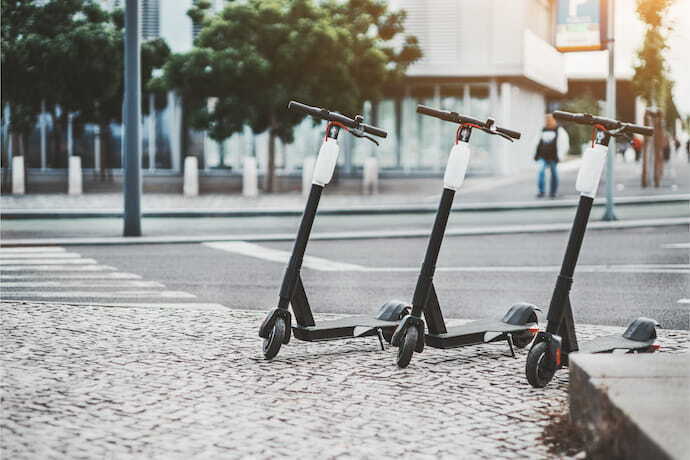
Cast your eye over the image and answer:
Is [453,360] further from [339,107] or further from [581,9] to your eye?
[339,107]

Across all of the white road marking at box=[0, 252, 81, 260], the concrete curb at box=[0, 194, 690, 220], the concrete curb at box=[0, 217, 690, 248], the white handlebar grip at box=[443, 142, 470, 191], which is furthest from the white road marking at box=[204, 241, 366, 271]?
the white handlebar grip at box=[443, 142, 470, 191]

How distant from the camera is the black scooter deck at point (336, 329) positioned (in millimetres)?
6848

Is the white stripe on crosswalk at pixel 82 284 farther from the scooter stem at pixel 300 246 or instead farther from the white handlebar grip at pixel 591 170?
the white handlebar grip at pixel 591 170

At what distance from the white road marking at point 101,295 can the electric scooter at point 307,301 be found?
11.3 ft

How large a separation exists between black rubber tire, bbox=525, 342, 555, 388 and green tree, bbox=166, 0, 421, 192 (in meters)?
22.1

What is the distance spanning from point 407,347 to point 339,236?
1053cm

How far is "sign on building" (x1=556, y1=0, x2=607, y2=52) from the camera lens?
18.3 meters

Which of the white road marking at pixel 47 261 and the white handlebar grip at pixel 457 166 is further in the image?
the white road marking at pixel 47 261

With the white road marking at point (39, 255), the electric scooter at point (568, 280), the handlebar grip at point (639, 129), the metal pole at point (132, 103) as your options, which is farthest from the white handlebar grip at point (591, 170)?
the metal pole at point (132, 103)

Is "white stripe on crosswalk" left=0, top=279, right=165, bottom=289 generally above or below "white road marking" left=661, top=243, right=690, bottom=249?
below

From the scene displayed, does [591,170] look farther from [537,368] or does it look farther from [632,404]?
[632,404]

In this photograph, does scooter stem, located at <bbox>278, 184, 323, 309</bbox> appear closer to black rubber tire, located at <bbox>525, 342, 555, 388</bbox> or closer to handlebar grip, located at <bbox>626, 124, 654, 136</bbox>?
black rubber tire, located at <bbox>525, 342, 555, 388</bbox>

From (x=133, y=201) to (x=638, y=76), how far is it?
15667mm

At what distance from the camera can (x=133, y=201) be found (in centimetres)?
1670
